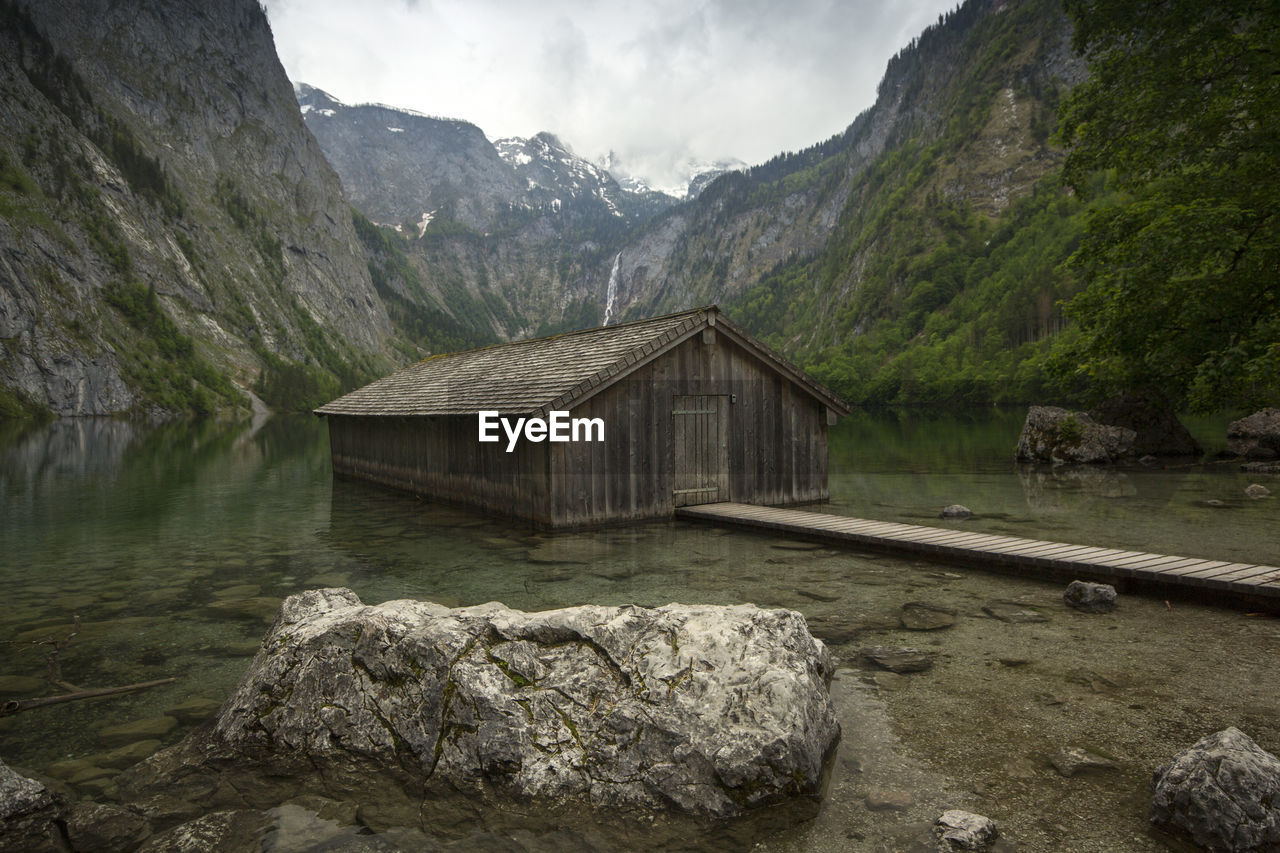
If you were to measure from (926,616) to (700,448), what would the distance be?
27.6 ft

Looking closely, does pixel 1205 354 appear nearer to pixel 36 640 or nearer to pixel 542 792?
pixel 542 792

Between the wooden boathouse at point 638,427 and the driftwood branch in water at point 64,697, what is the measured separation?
8.18m

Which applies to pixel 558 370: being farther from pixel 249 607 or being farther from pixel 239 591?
pixel 249 607

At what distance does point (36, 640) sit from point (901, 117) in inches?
7976

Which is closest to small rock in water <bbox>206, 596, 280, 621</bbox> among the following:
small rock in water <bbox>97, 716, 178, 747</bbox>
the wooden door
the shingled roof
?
small rock in water <bbox>97, 716, 178, 747</bbox>

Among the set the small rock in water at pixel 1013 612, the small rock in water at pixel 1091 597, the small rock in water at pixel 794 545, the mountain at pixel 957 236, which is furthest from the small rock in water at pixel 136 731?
the mountain at pixel 957 236

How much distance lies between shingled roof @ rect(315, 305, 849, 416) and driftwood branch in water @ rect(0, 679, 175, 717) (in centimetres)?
815

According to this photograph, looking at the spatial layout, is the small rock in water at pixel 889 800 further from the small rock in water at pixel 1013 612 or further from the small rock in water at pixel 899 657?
the small rock in water at pixel 1013 612

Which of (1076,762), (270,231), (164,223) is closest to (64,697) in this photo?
(1076,762)

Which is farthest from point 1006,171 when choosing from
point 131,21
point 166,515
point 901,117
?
point 131,21

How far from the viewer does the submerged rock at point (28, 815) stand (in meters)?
4.38

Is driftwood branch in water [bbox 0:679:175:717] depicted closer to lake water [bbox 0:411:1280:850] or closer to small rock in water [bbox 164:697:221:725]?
lake water [bbox 0:411:1280:850]

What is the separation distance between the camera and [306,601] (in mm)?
6840

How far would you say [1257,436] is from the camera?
27172 mm
